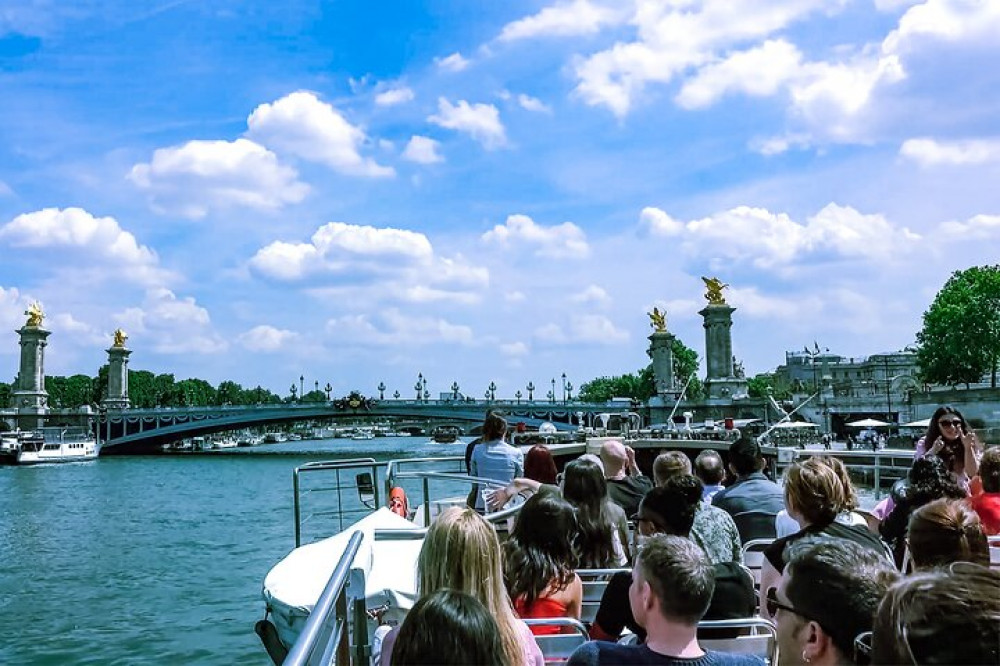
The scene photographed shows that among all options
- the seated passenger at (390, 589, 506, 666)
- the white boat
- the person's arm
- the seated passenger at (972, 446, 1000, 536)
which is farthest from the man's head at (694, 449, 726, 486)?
the white boat

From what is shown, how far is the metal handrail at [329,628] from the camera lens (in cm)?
257

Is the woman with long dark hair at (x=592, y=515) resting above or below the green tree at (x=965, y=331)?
below

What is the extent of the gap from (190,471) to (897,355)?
126 m

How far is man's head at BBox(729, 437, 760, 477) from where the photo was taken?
22.4 ft

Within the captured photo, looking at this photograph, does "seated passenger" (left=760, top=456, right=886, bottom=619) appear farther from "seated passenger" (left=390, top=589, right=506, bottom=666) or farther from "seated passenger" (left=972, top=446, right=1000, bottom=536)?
"seated passenger" (left=390, top=589, right=506, bottom=666)

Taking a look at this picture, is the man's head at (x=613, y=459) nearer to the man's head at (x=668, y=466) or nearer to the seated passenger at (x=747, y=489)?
the man's head at (x=668, y=466)

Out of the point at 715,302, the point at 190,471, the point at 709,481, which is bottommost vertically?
the point at 190,471

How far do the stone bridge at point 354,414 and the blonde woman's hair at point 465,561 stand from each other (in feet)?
258

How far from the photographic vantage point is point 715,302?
89.6 m

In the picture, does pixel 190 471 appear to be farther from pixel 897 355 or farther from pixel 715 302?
A: pixel 897 355

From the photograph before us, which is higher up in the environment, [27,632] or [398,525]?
[398,525]

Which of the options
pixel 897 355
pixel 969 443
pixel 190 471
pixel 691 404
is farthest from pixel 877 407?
pixel 897 355

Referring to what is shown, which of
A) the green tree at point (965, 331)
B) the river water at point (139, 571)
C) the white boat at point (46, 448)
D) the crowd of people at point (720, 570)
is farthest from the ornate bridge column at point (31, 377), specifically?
the crowd of people at point (720, 570)

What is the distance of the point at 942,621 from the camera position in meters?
1.77
